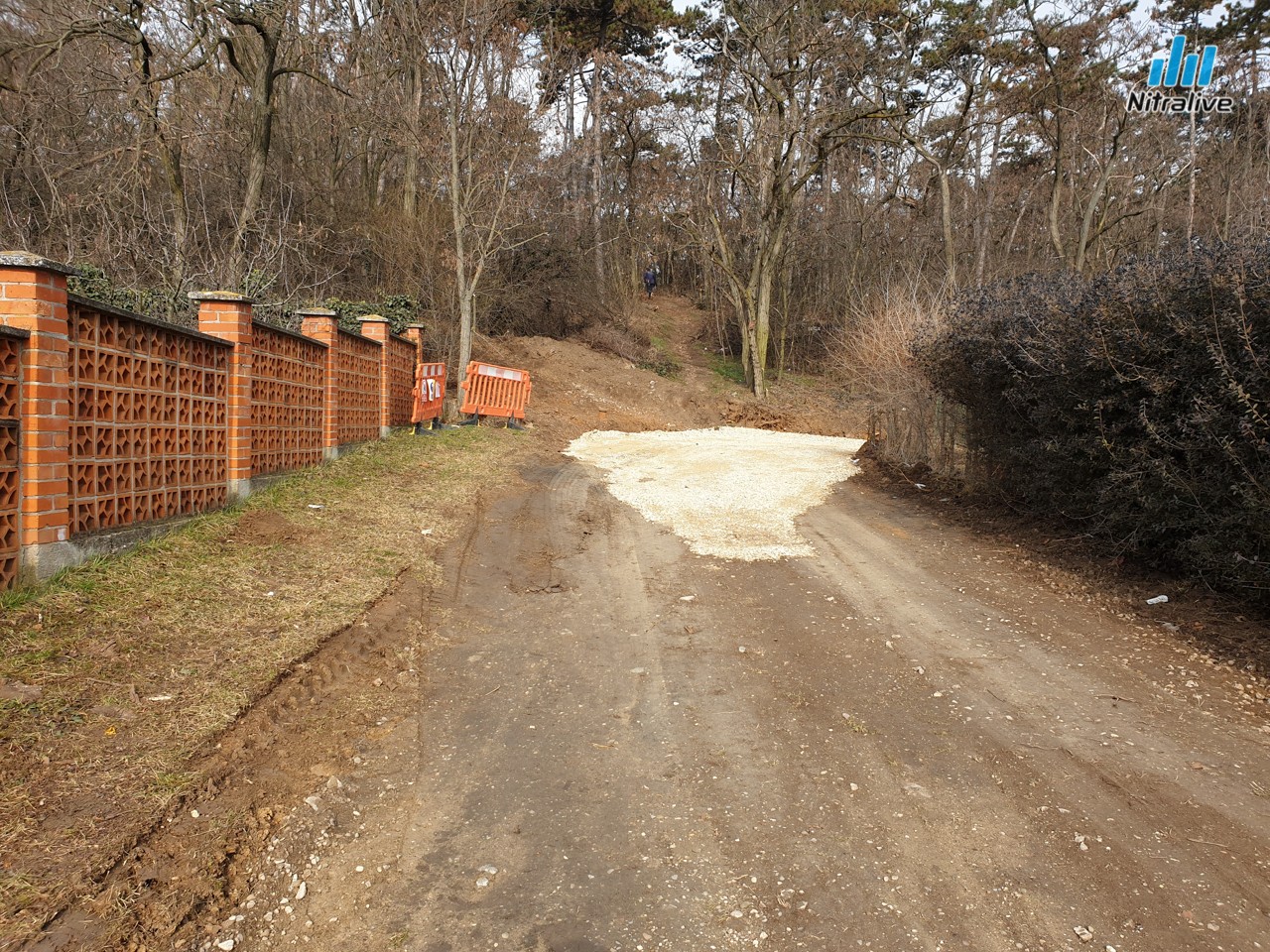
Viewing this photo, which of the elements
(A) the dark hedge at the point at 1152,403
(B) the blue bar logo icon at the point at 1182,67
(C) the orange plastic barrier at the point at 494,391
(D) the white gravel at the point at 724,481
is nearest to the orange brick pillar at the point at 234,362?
(D) the white gravel at the point at 724,481

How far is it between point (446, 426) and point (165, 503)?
10339 mm

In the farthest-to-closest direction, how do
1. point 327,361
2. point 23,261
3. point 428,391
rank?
point 428,391 → point 327,361 → point 23,261

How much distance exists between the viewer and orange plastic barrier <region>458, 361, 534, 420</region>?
1766cm

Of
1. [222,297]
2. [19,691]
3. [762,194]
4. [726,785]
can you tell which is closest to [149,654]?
[19,691]

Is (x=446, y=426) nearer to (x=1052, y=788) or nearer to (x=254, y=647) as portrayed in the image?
(x=254, y=647)

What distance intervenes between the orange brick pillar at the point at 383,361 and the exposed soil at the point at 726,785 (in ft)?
24.8

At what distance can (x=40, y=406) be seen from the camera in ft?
16.5

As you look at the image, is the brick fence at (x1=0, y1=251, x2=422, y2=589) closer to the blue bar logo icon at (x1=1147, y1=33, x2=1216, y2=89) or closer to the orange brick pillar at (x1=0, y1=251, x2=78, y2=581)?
the orange brick pillar at (x1=0, y1=251, x2=78, y2=581)

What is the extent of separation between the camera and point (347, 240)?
20.6 metres

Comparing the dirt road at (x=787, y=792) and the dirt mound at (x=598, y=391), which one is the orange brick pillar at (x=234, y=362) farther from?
the dirt mound at (x=598, y=391)

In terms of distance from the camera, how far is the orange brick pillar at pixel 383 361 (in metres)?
13.5

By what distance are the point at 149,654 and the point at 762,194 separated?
27013 millimetres

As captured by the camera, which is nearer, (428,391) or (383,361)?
(383,361)

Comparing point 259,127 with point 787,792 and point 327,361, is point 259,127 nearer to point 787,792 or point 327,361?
point 327,361
